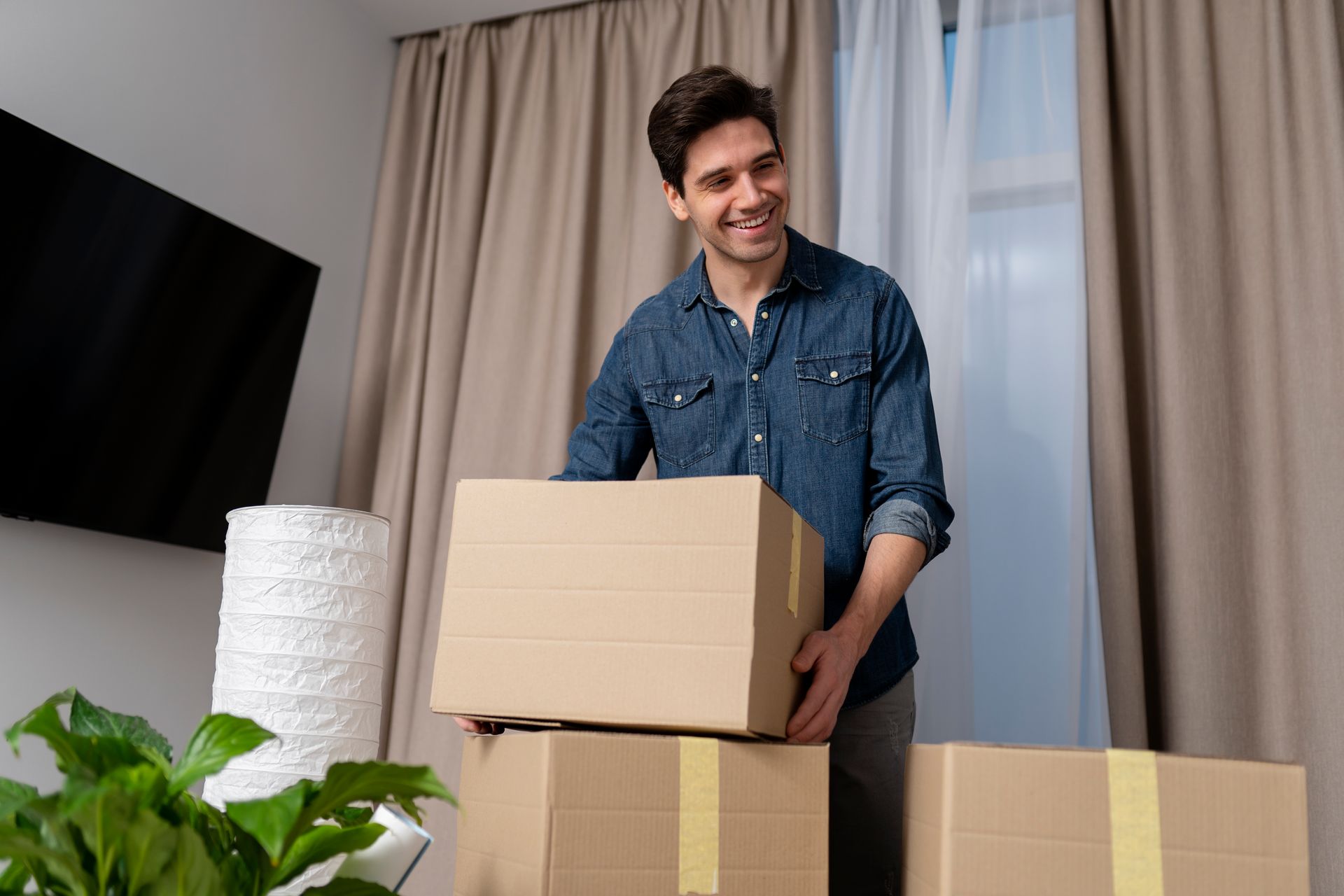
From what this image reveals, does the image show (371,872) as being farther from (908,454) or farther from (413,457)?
(413,457)

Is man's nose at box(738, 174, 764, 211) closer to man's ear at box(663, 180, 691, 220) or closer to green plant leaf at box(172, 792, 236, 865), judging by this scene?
man's ear at box(663, 180, 691, 220)

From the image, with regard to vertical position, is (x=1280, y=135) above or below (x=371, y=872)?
above

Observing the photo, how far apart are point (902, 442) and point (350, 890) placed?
839mm

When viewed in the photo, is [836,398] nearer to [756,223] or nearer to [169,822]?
[756,223]

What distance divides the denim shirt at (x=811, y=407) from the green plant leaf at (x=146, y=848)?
2.70ft

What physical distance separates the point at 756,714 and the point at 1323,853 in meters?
1.37

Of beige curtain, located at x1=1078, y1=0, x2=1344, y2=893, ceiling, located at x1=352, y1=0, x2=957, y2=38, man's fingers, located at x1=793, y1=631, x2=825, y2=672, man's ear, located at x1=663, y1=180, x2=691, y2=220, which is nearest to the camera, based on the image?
man's fingers, located at x1=793, y1=631, x2=825, y2=672

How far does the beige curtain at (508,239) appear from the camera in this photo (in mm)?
2416

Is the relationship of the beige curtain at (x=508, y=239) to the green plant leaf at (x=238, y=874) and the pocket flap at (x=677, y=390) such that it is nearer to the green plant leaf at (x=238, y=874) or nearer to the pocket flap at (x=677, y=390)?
the pocket flap at (x=677, y=390)

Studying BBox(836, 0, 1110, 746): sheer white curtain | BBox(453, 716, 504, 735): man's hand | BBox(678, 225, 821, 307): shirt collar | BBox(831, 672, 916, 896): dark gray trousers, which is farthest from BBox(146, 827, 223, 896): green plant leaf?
BBox(836, 0, 1110, 746): sheer white curtain

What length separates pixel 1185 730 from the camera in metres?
1.85

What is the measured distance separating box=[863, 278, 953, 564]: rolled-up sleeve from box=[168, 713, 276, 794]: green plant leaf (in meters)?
0.73

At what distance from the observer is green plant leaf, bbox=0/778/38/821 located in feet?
2.05

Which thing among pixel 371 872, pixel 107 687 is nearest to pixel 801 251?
pixel 371 872
